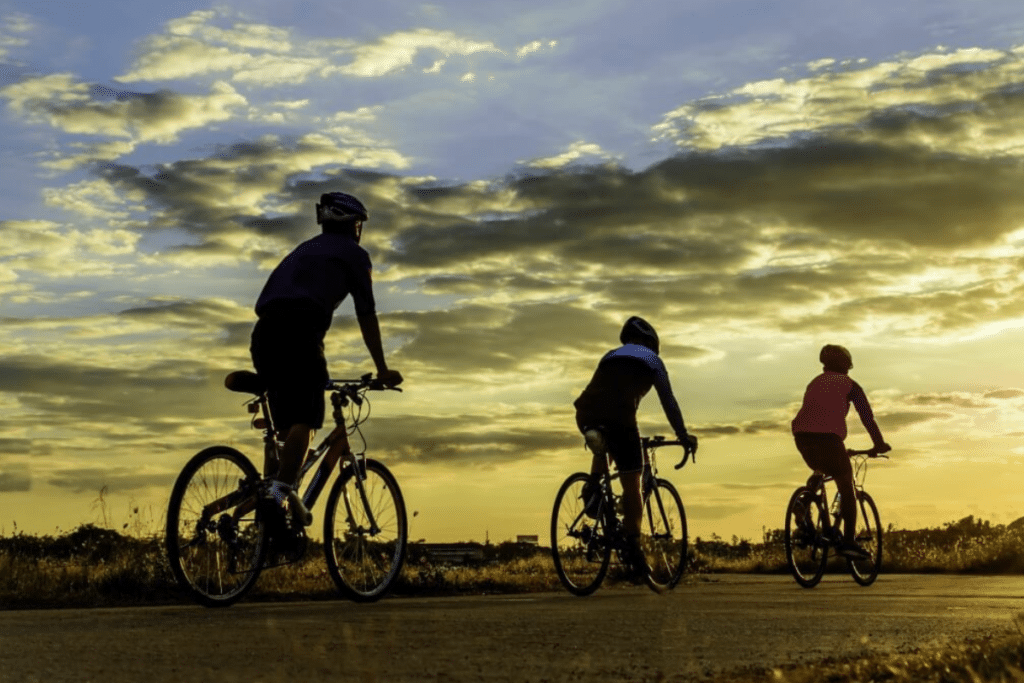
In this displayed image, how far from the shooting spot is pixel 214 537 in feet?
28.9

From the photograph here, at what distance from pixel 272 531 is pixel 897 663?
14.4ft

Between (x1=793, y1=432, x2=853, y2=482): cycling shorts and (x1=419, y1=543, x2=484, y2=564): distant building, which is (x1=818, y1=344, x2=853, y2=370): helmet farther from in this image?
(x1=419, y1=543, x2=484, y2=564): distant building

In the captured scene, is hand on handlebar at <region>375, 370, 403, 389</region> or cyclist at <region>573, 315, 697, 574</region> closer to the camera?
hand on handlebar at <region>375, 370, 403, 389</region>

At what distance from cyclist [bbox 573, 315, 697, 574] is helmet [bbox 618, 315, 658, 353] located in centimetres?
20

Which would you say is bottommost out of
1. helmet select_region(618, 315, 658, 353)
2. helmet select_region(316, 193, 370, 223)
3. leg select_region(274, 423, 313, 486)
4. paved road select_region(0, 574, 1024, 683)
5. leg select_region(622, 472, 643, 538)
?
paved road select_region(0, 574, 1024, 683)

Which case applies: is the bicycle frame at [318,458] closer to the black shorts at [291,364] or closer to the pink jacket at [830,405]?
the black shorts at [291,364]

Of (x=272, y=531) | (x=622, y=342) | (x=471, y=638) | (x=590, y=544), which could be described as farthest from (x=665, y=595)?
(x=471, y=638)

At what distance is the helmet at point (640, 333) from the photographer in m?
12.1

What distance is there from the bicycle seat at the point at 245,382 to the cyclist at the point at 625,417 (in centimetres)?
364

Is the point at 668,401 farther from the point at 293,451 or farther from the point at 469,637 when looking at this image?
the point at 469,637

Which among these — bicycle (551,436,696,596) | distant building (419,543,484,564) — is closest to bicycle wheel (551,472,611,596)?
bicycle (551,436,696,596)

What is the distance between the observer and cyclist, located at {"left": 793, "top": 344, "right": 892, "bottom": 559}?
1401 cm

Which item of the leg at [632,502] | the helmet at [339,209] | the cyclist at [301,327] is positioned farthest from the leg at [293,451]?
the leg at [632,502]

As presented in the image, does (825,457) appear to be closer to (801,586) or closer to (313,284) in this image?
(801,586)
